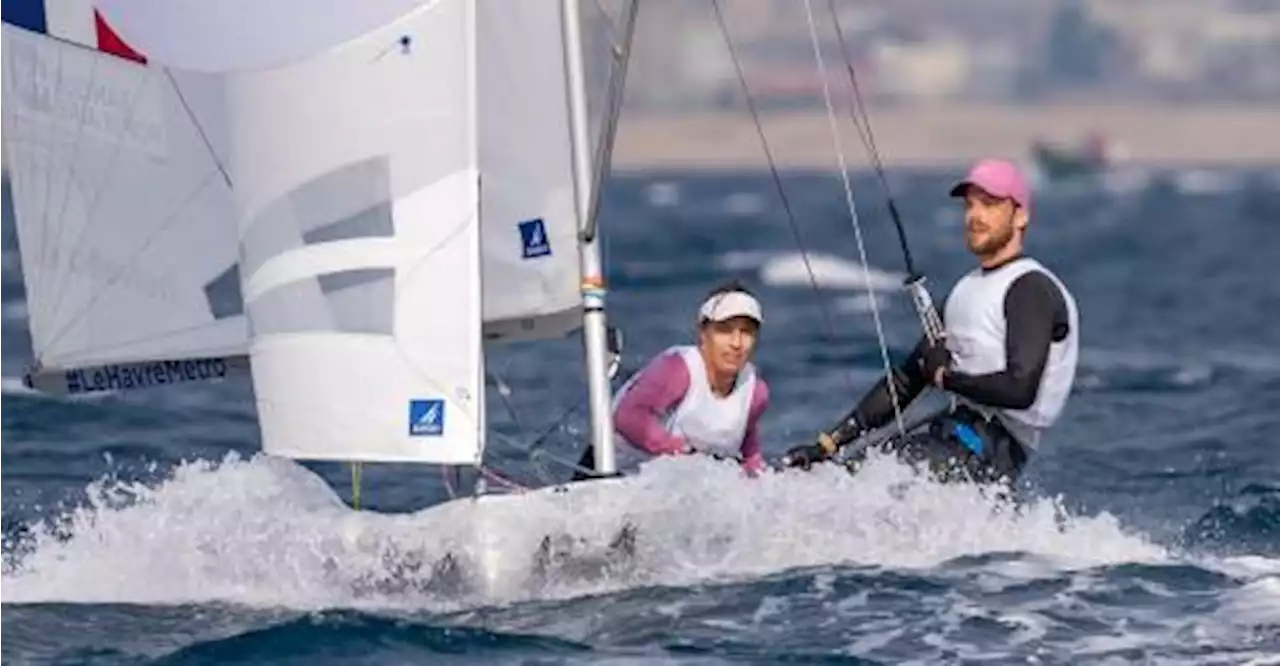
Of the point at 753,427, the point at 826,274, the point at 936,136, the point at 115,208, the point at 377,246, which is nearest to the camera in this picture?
the point at 377,246

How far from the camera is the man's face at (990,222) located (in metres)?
10.0

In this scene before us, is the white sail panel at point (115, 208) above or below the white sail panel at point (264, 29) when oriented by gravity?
below

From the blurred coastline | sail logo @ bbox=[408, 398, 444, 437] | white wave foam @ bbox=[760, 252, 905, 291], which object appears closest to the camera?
sail logo @ bbox=[408, 398, 444, 437]

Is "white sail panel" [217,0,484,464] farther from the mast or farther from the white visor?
the white visor

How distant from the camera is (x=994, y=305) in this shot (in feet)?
33.0

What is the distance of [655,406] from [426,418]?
100 centimetres

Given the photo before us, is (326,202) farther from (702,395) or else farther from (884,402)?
(884,402)

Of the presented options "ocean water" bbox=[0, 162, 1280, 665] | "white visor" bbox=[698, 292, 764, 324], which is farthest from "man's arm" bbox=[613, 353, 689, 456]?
"ocean water" bbox=[0, 162, 1280, 665]

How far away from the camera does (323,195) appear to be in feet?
30.9

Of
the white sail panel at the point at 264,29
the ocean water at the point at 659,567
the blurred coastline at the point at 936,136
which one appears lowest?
the ocean water at the point at 659,567

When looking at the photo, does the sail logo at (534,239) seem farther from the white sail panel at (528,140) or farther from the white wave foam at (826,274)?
the white wave foam at (826,274)

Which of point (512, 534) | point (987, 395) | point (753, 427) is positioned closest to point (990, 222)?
point (987, 395)

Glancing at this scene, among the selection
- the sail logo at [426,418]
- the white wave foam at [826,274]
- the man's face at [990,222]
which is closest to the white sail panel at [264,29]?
the sail logo at [426,418]

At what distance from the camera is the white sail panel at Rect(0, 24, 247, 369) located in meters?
10.4
